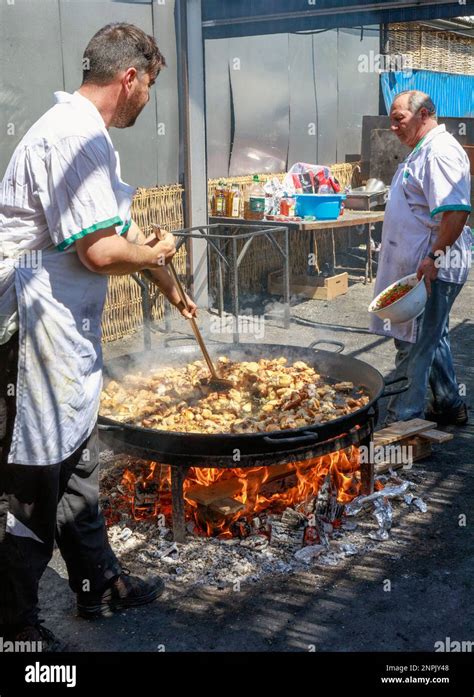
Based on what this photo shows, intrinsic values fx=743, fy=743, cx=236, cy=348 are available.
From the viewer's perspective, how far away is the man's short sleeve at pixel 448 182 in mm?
5164

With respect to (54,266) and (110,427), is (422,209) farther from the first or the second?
(54,266)

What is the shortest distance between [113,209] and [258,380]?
2299 mm

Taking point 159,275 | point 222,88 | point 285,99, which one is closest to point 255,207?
point 222,88

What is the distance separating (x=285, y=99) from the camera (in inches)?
473

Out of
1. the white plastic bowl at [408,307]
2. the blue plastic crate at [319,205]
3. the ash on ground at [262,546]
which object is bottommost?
the ash on ground at [262,546]

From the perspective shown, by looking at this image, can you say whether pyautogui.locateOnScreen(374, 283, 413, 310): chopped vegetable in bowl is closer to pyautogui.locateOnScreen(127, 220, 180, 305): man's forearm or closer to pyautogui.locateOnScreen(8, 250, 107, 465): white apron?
pyautogui.locateOnScreen(127, 220, 180, 305): man's forearm

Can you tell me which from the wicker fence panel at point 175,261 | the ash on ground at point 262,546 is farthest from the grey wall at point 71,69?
the ash on ground at point 262,546

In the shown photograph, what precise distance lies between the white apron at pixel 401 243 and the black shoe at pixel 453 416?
0.78 metres

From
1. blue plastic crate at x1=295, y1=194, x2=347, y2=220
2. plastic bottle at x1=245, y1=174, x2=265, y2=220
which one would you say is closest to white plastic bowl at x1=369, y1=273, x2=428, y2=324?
blue plastic crate at x1=295, y1=194, x2=347, y2=220

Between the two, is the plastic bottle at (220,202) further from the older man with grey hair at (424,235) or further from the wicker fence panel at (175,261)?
the older man with grey hair at (424,235)

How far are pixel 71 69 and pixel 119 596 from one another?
6.12m
